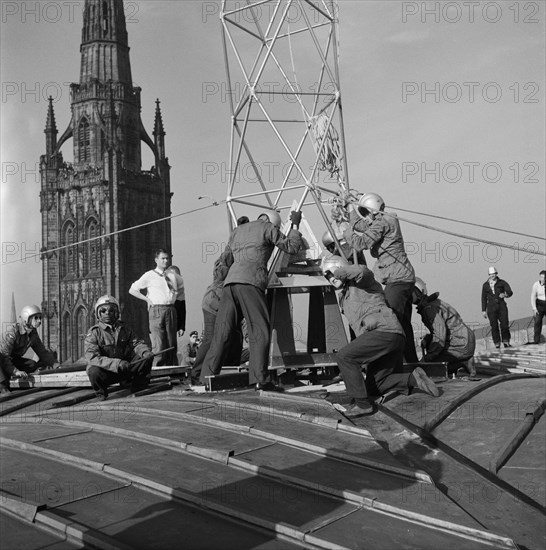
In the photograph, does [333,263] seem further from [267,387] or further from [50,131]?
[50,131]

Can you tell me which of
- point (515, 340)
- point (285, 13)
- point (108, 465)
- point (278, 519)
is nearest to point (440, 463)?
point (278, 519)

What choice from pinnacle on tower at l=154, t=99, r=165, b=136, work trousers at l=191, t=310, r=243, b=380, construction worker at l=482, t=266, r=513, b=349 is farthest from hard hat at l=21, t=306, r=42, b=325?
pinnacle on tower at l=154, t=99, r=165, b=136

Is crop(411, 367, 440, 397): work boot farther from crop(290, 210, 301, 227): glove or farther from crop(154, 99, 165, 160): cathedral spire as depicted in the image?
crop(154, 99, 165, 160): cathedral spire

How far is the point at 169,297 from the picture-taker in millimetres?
12195

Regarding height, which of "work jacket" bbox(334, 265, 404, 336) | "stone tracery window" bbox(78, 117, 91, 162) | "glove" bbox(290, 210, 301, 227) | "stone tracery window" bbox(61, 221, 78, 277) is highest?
"stone tracery window" bbox(78, 117, 91, 162)

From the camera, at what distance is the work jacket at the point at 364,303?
24.9 feet

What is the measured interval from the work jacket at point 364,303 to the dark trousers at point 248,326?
87 centimetres

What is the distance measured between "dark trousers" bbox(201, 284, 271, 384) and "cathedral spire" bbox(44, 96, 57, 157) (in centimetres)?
9712

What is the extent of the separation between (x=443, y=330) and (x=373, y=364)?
223 cm

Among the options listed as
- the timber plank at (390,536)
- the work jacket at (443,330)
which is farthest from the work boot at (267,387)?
the timber plank at (390,536)

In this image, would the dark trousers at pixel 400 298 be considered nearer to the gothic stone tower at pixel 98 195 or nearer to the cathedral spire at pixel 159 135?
the gothic stone tower at pixel 98 195

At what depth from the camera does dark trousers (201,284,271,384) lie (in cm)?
808

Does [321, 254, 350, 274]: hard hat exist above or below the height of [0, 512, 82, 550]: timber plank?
above

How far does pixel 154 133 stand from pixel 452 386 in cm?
9983
